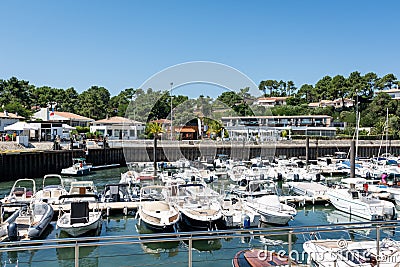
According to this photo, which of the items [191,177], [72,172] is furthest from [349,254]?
[72,172]

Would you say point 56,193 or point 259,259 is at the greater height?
point 259,259

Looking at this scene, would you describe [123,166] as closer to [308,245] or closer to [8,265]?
[8,265]

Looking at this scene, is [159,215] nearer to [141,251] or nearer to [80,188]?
[141,251]

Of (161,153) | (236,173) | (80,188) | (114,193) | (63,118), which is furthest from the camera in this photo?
(63,118)

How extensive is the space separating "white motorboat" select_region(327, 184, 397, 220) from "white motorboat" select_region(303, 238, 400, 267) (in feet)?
29.3

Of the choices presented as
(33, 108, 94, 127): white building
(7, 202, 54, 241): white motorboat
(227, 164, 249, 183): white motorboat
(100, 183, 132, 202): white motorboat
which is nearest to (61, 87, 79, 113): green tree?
(33, 108, 94, 127): white building

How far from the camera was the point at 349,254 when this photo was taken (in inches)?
335

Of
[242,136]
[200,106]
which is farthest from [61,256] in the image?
[242,136]

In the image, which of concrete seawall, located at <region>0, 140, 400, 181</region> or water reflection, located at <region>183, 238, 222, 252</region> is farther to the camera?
concrete seawall, located at <region>0, 140, 400, 181</region>

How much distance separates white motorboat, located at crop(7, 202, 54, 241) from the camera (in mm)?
13453

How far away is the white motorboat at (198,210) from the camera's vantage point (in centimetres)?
1545

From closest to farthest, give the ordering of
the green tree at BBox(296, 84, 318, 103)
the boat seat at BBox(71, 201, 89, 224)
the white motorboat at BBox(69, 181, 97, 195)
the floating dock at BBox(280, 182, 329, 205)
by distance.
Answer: the boat seat at BBox(71, 201, 89, 224)
the white motorboat at BBox(69, 181, 97, 195)
the floating dock at BBox(280, 182, 329, 205)
the green tree at BBox(296, 84, 318, 103)

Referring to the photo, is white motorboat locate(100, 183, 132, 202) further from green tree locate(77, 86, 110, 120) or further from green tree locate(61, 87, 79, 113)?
green tree locate(61, 87, 79, 113)

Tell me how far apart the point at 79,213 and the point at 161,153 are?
3252cm
